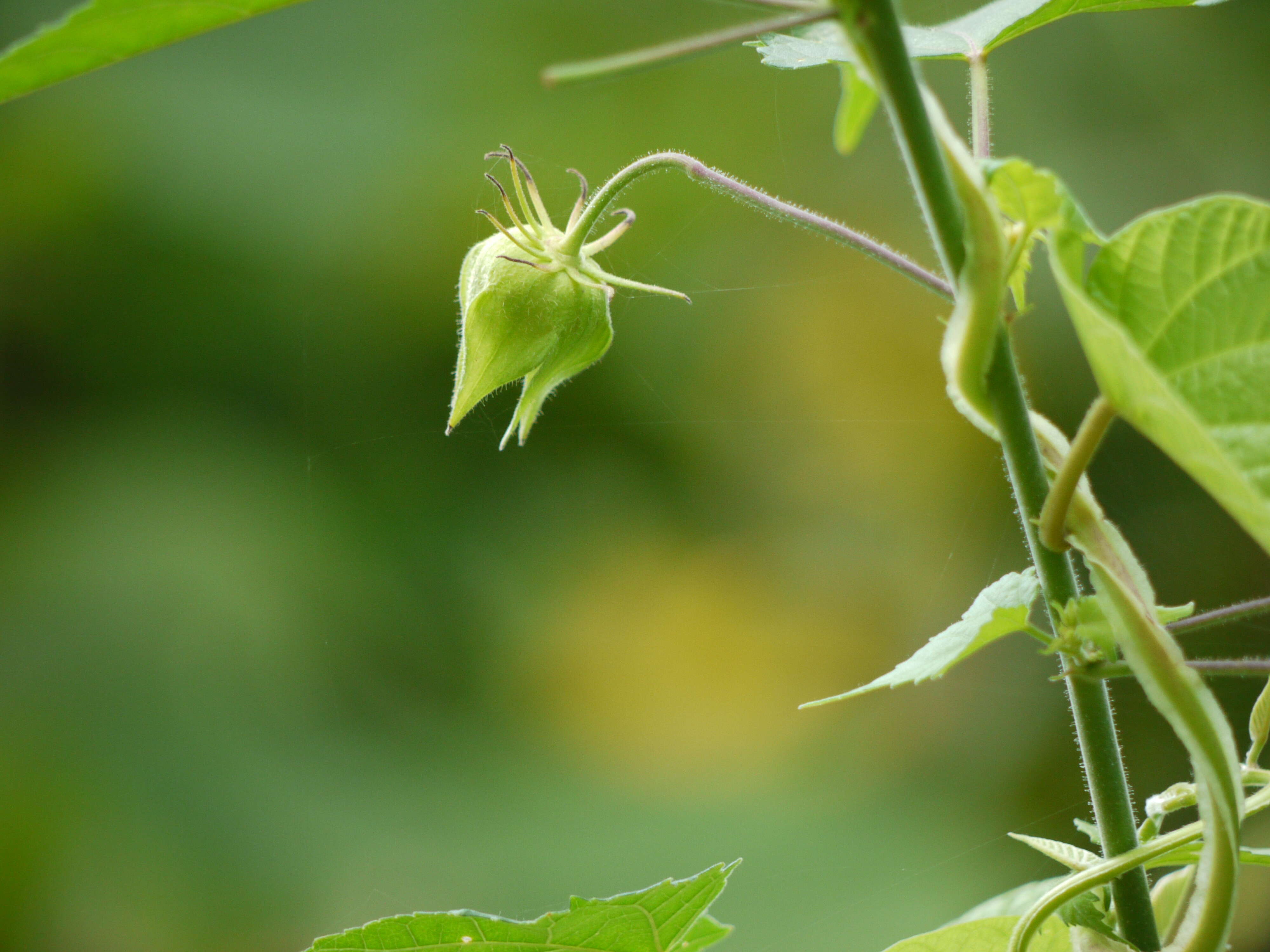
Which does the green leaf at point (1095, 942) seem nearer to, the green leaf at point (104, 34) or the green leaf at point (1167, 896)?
the green leaf at point (1167, 896)

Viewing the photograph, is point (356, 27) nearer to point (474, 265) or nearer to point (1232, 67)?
point (1232, 67)

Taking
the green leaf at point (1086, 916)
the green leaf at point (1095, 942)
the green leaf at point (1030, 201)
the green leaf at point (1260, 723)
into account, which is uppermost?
the green leaf at point (1030, 201)

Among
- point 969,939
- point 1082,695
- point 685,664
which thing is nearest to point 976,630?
point 1082,695

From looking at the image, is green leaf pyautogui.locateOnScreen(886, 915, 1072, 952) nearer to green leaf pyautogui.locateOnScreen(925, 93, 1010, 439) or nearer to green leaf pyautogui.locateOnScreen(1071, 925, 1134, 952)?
green leaf pyautogui.locateOnScreen(1071, 925, 1134, 952)

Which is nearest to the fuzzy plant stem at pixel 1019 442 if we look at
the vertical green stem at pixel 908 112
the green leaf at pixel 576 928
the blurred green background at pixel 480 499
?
the vertical green stem at pixel 908 112

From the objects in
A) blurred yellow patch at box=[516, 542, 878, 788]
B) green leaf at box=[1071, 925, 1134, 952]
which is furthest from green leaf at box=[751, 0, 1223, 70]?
blurred yellow patch at box=[516, 542, 878, 788]

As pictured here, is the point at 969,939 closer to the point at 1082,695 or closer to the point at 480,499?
the point at 1082,695
